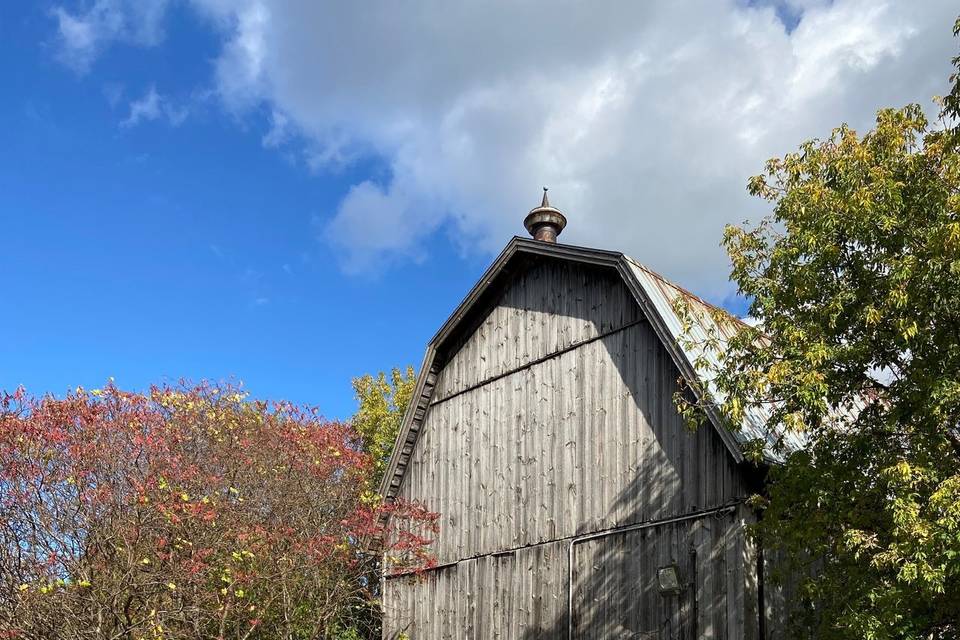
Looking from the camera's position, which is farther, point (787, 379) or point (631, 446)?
point (631, 446)

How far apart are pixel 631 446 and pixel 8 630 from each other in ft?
31.2

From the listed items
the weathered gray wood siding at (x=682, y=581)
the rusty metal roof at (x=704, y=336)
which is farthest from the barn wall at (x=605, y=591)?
the rusty metal roof at (x=704, y=336)

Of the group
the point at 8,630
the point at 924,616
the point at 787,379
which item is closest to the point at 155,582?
the point at 8,630

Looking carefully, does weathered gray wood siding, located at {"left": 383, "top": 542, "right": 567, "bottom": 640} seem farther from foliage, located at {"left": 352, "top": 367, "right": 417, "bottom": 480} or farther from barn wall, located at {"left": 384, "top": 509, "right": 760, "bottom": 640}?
foliage, located at {"left": 352, "top": 367, "right": 417, "bottom": 480}

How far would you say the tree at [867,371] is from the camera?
10195mm

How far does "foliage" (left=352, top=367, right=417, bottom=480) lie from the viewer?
1194 inches

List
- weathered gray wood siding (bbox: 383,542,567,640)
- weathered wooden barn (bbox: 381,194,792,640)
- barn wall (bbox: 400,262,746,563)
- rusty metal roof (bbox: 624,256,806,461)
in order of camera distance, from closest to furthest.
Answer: rusty metal roof (bbox: 624,256,806,461) < weathered wooden barn (bbox: 381,194,792,640) < barn wall (bbox: 400,262,746,563) < weathered gray wood siding (bbox: 383,542,567,640)

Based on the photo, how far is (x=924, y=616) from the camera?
10.3 m

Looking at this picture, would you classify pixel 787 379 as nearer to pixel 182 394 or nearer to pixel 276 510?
pixel 276 510

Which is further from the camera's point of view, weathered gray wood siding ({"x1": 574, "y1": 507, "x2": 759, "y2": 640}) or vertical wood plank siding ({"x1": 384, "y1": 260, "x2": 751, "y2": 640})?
vertical wood plank siding ({"x1": 384, "y1": 260, "x2": 751, "y2": 640})

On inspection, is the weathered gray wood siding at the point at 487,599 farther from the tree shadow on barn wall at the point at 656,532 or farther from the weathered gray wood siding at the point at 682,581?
the weathered gray wood siding at the point at 682,581

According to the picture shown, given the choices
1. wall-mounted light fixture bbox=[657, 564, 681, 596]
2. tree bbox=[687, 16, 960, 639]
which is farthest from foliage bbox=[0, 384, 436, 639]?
tree bbox=[687, 16, 960, 639]

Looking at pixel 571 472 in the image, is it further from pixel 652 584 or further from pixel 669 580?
pixel 669 580

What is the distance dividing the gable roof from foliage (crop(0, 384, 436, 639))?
5.22ft
